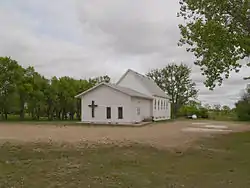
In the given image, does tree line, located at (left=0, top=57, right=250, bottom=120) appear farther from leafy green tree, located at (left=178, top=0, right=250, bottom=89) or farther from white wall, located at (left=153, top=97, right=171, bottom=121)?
leafy green tree, located at (left=178, top=0, right=250, bottom=89)

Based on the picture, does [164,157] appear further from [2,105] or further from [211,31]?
[2,105]

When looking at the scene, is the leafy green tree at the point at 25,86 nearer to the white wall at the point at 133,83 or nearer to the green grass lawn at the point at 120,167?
the white wall at the point at 133,83

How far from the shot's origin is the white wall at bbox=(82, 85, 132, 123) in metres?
32.2

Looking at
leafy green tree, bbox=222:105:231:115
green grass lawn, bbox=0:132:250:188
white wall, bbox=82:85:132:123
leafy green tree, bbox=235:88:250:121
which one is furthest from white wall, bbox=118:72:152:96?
green grass lawn, bbox=0:132:250:188

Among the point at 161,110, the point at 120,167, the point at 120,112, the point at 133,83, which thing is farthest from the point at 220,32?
the point at 161,110

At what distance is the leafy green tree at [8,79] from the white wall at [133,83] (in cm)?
1242

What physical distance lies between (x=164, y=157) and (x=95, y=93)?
23.3 meters

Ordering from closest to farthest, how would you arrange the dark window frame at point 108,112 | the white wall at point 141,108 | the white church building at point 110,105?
the white church building at point 110,105
the dark window frame at point 108,112
the white wall at point 141,108

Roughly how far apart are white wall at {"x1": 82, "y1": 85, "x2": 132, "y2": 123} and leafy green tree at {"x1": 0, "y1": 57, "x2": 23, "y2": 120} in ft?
30.7

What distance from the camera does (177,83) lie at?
196 ft

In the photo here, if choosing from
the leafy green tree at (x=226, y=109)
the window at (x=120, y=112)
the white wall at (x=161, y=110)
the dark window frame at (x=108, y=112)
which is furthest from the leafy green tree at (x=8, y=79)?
the leafy green tree at (x=226, y=109)

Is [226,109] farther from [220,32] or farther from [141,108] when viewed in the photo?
[220,32]

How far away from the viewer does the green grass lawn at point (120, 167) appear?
267 inches

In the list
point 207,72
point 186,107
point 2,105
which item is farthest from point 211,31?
point 186,107
